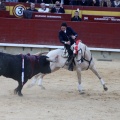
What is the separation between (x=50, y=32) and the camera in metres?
18.4

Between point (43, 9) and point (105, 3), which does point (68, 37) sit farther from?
point (105, 3)

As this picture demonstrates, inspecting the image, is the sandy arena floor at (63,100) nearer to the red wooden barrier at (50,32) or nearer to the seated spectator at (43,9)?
the red wooden barrier at (50,32)

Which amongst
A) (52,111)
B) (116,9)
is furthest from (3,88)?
(116,9)

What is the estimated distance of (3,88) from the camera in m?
12.2

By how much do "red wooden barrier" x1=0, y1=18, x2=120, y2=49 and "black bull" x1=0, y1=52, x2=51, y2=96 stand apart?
6834 millimetres

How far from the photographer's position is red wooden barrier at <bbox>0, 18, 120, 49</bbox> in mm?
18156

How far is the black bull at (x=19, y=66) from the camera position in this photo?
35.6ft

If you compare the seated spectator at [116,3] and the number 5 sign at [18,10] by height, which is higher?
the seated spectator at [116,3]

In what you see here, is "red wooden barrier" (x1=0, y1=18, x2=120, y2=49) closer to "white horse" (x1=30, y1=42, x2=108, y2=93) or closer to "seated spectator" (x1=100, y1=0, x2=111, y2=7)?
"seated spectator" (x1=100, y1=0, x2=111, y2=7)

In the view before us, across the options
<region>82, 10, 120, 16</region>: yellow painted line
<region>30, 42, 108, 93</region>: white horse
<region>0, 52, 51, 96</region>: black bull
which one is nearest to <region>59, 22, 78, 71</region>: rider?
<region>30, 42, 108, 93</region>: white horse

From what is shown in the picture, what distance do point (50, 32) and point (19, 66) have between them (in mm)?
7481

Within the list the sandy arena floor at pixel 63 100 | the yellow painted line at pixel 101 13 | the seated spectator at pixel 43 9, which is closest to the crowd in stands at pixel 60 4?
the seated spectator at pixel 43 9

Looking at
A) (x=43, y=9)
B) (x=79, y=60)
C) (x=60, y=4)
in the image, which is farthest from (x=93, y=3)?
(x=79, y=60)

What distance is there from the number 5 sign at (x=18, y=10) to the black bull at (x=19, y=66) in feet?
25.6
